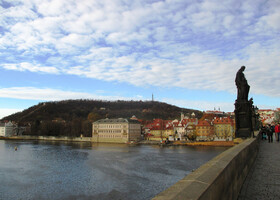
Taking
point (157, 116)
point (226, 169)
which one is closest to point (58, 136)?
point (157, 116)

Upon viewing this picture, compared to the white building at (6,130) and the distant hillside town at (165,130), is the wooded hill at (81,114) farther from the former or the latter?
the white building at (6,130)

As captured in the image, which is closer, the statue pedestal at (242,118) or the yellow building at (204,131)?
the statue pedestal at (242,118)

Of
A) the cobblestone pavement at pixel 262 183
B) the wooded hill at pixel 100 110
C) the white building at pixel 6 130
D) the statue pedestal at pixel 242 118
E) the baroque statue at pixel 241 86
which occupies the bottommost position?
the white building at pixel 6 130

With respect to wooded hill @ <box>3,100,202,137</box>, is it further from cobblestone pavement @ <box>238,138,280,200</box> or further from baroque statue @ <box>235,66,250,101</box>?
cobblestone pavement @ <box>238,138,280,200</box>

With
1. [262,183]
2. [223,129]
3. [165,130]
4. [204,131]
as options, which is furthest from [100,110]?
[262,183]

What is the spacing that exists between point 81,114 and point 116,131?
224 feet

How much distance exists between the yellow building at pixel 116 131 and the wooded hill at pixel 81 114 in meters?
8.53

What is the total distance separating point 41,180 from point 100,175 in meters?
5.74

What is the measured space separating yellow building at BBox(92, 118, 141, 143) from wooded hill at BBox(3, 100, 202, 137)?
8.53 m

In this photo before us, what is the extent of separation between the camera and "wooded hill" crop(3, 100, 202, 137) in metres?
108

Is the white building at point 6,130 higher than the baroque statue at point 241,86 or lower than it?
lower

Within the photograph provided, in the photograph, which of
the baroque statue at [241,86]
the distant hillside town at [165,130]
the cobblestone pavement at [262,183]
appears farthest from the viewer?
the distant hillside town at [165,130]

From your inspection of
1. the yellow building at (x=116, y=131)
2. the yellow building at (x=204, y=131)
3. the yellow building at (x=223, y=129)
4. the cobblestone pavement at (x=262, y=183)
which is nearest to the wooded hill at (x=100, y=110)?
the yellow building at (x=116, y=131)

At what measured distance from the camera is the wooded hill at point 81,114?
108375 millimetres
